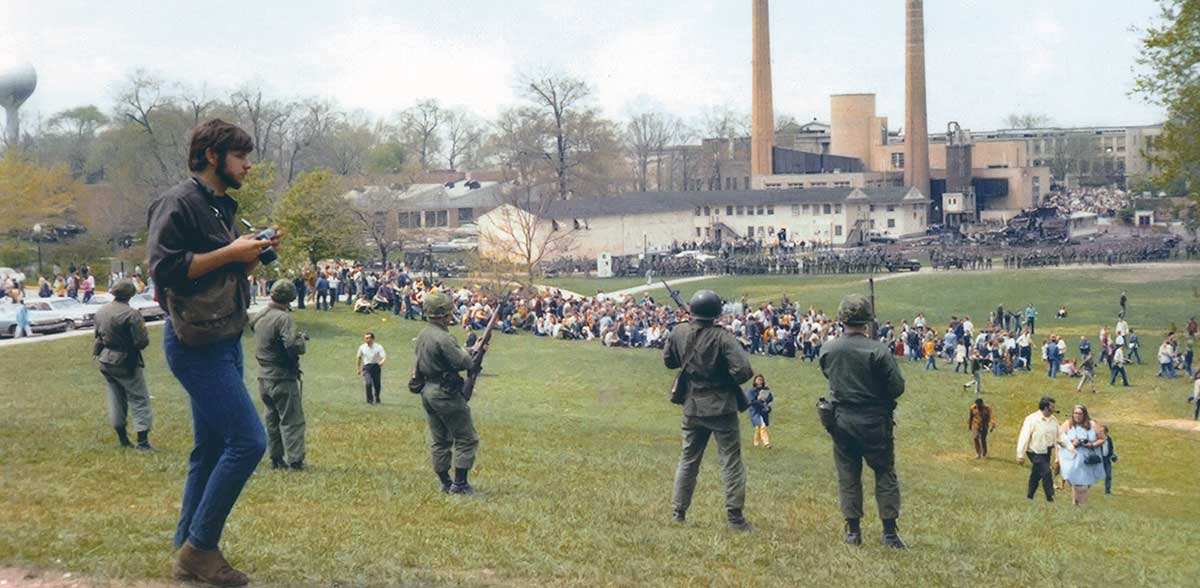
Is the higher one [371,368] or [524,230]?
[524,230]

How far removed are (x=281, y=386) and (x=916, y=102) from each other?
108358 millimetres

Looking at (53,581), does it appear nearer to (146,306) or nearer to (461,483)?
(461,483)

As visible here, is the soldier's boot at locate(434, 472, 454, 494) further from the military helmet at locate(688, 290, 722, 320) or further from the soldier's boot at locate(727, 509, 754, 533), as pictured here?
the military helmet at locate(688, 290, 722, 320)

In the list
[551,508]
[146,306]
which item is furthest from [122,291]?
[146,306]

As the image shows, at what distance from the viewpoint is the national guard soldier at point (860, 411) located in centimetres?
916

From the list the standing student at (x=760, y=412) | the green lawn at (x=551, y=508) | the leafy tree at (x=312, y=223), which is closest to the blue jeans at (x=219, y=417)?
the green lawn at (x=551, y=508)

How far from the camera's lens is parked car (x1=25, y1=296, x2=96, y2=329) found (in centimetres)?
3806

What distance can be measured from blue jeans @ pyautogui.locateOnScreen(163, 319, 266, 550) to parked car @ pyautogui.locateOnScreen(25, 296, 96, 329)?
1332 inches

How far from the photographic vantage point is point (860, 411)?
9.23 meters

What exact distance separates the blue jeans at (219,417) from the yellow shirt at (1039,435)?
12143 mm

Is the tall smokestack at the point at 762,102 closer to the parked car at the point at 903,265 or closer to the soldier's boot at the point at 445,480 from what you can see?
the parked car at the point at 903,265

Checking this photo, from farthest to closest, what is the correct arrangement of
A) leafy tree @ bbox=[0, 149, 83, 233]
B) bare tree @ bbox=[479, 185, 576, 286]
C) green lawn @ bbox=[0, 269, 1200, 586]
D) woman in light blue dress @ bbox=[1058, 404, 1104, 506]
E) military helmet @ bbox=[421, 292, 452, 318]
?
bare tree @ bbox=[479, 185, 576, 286] < leafy tree @ bbox=[0, 149, 83, 233] < woman in light blue dress @ bbox=[1058, 404, 1104, 506] < military helmet @ bbox=[421, 292, 452, 318] < green lawn @ bbox=[0, 269, 1200, 586]

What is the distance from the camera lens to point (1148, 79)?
136 ft

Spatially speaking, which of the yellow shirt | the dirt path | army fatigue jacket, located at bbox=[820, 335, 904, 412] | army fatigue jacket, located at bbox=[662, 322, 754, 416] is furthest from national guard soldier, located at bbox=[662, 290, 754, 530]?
the yellow shirt
